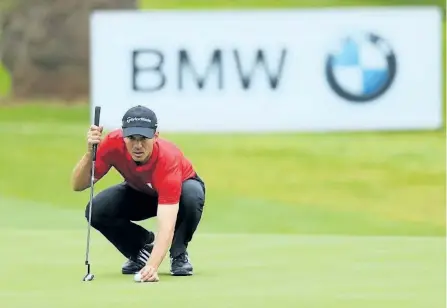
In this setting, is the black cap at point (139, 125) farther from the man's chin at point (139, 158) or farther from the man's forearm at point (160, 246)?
the man's forearm at point (160, 246)

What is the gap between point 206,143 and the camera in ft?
76.9

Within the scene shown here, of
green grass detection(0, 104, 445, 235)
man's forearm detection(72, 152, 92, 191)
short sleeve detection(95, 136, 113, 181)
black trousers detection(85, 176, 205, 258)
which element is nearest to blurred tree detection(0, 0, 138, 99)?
green grass detection(0, 104, 445, 235)

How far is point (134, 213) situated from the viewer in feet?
32.2

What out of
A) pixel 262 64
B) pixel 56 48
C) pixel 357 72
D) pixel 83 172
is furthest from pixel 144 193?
pixel 56 48

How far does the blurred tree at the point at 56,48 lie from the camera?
28984 mm

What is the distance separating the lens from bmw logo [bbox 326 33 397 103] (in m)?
22.6

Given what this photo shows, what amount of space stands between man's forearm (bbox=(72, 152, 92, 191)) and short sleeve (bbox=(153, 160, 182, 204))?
48 centimetres

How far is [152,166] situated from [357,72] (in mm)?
13999

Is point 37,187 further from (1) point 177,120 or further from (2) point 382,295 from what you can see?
(2) point 382,295

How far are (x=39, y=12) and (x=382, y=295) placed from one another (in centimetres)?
2176

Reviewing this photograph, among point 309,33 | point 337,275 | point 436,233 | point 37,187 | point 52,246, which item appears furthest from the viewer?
point 309,33

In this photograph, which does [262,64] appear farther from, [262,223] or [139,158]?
[139,158]

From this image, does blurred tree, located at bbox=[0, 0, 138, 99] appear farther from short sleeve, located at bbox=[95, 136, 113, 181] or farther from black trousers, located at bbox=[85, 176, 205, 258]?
short sleeve, located at bbox=[95, 136, 113, 181]

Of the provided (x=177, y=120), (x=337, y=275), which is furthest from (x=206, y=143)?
(x=337, y=275)
